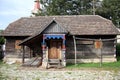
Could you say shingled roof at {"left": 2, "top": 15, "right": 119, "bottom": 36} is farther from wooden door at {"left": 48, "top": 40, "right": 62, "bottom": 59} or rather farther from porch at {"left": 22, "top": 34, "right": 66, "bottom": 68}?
wooden door at {"left": 48, "top": 40, "right": 62, "bottom": 59}

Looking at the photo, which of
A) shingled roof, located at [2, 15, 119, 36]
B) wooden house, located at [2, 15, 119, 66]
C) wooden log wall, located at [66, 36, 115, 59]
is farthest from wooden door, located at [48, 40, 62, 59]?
shingled roof, located at [2, 15, 119, 36]

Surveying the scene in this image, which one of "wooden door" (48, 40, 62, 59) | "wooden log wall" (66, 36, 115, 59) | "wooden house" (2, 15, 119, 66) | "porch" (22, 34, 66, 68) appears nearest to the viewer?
"porch" (22, 34, 66, 68)

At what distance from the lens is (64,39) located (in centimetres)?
2578

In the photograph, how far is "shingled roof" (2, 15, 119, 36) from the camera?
29.1 metres

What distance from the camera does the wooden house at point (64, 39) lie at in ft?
85.4

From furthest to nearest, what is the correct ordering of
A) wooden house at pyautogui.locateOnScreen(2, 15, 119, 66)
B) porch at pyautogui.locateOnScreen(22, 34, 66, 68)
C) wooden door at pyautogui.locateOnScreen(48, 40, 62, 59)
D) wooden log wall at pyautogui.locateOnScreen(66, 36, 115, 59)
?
wooden log wall at pyautogui.locateOnScreen(66, 36, 115, 59) → wooden door at pyautogui.locateOnScreen(48, 40, 62, 59) → wooden house at pyautogui.locateOnScreen(2, 15, 119, 66) → porch at pyautogui.locateOnScreen(22, 34, 66, 68)

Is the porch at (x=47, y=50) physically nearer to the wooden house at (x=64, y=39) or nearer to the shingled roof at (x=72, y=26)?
the wooden house at (x=64, y=39)

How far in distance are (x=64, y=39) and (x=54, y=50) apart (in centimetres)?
246

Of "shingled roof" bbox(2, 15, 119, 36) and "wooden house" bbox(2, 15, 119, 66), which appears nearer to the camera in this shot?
"wooden house" bbox(2, 15, 119, 66)

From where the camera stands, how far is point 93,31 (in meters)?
29.0

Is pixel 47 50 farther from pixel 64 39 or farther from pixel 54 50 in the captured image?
pixel 64 39

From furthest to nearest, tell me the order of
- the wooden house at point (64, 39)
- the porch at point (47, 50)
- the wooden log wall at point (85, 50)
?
the wooden log wall at point (85, 50), the wooden house at point (64, 39), the porch at point (47, 50)

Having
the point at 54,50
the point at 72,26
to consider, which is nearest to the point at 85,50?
the point at 72,26

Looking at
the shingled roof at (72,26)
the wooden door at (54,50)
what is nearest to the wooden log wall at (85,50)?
the shingled roof at (72,26)
